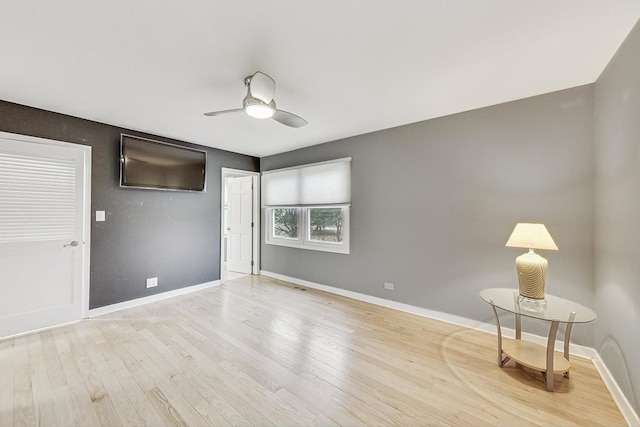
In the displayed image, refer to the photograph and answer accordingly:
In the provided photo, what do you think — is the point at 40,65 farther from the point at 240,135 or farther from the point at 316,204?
the point at 316,204

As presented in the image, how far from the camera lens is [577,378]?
201 centimetres

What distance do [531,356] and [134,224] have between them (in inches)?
182

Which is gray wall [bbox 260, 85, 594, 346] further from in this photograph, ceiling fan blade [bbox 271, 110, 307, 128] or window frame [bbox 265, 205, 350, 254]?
ceiling fan blade [bbox 271, 110, 307, 128]

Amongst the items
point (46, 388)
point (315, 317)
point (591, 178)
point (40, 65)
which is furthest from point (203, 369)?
point (591, 178)

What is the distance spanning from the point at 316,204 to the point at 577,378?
335 cm

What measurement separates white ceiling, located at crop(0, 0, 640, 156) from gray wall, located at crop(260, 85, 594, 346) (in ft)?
1.08

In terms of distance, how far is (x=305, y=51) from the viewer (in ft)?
6.00

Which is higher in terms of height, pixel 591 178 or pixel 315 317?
pixel 591 178

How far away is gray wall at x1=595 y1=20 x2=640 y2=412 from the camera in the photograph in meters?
1.60

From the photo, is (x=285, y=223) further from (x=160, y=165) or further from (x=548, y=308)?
(x=548, y=308)

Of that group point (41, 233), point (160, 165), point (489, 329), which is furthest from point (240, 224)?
point (489, 329)

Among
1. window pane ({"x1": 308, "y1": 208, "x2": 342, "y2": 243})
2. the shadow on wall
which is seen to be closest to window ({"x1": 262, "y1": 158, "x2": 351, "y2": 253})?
window pane ({"x1": 308, "y1": 208, "x2": 342, "y2": 243})

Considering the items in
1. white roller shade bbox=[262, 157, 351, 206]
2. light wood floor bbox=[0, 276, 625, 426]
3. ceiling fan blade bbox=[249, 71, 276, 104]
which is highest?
ceiling fan blade bbox=[249, 71, 276, 104]

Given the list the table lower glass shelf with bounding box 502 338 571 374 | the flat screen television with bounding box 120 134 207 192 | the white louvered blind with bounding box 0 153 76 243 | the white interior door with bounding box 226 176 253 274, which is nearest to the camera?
the table lower glass shelf with bounding box 502 338 571 374
